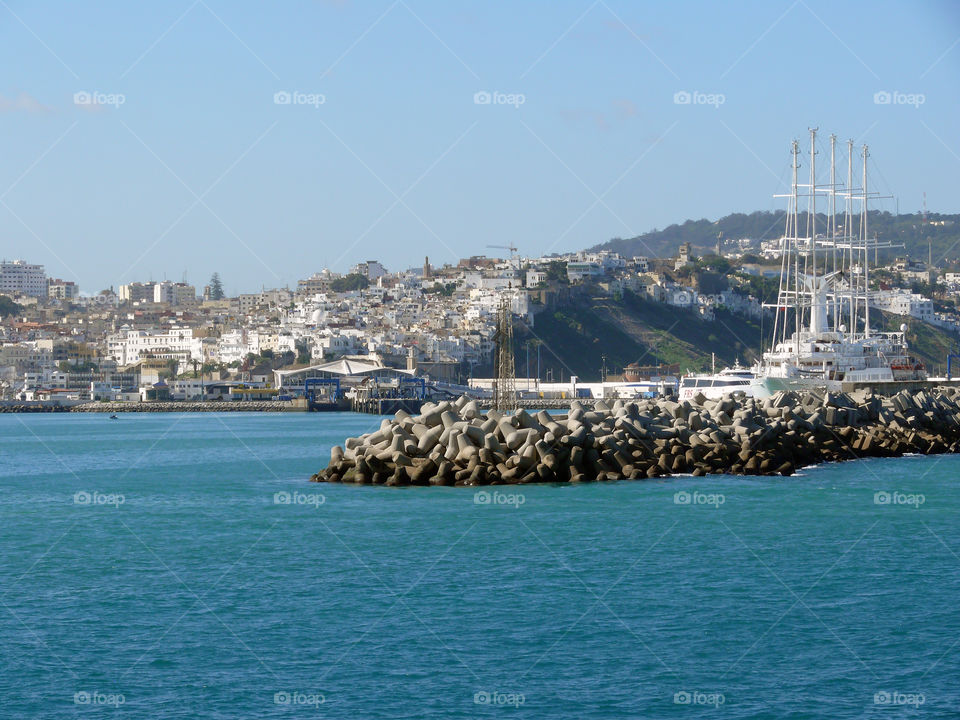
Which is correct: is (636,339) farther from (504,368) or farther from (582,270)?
(504,368)

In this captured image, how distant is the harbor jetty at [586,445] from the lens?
24.6m

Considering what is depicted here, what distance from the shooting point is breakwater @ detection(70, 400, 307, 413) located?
10094 cm

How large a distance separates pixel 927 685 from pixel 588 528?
337 inches

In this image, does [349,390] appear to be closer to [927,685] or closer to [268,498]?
[268,498]

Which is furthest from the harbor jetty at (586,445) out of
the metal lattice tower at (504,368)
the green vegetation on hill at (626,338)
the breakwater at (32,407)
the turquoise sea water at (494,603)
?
the green vegetation on hill at (626,338)

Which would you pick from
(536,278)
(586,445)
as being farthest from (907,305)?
(586,445)

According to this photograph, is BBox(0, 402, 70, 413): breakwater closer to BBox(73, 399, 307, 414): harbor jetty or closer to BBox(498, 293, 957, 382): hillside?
BBox(73, 399, 307, 414): harbor jetty

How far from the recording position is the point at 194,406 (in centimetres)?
10306

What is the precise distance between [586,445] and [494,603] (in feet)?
36.5

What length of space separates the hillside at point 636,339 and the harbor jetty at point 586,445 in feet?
331

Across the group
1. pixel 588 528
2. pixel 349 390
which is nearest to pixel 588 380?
pixel 349 390

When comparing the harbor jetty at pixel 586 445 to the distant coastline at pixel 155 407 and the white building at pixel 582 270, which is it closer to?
the distant coastline at pixel 155 407

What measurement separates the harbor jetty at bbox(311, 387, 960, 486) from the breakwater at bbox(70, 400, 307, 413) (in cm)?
7174

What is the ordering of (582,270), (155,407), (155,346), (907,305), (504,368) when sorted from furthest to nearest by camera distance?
1. (582,270)
2. (155,346)
3. (907,305)
4. (155,407)
5. (504,368)
